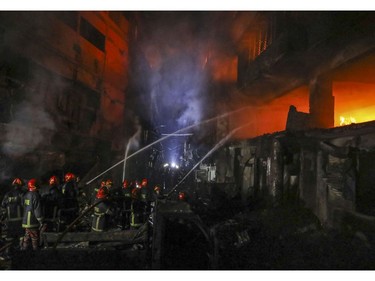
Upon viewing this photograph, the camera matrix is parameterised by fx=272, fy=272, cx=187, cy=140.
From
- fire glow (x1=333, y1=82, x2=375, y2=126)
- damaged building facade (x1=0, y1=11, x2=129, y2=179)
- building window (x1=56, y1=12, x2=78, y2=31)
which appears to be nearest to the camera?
damaged building facade (x1=0, y1=11, x2=129, y2=179)

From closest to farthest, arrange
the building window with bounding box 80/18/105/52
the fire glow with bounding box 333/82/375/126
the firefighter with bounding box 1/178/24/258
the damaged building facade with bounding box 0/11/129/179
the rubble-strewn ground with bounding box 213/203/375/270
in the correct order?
the rubble-strewn ground with bounding box 213/203/375/270 → the firefighter with bounding box 1/178/24/258 → the damaged building facade with bounding box 0/11/129/179 → the fire glow with bounding box 333/82/375/126 → the building window with bounding box 80/18/105/52

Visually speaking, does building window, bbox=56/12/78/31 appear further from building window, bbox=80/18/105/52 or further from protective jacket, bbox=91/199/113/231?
protective jacket, bbox=91/199/113/231

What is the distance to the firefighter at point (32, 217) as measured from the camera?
729cm

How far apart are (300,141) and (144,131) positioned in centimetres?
2011

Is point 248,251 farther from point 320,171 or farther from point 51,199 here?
point 51,199

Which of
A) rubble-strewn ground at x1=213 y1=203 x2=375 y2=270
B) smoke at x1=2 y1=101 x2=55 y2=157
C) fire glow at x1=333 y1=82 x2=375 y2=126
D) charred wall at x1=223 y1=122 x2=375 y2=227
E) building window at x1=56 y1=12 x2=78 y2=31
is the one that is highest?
building window at x1=56 y1=12 x2=78 y2=31

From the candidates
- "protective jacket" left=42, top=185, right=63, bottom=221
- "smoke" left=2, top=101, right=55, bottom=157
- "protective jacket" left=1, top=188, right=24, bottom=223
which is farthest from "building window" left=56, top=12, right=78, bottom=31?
"protective jacket" left=1, top=188, right=24, bottom=223

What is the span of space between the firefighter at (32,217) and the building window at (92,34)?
13.6m

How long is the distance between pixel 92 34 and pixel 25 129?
9347mm

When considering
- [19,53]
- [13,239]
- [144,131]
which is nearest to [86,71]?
[19,53]

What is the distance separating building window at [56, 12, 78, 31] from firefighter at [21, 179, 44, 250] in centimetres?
1207

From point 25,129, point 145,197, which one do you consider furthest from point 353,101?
point 25,129

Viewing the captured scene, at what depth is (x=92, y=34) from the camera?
61.9 ft

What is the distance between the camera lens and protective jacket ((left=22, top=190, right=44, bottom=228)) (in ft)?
23.9
